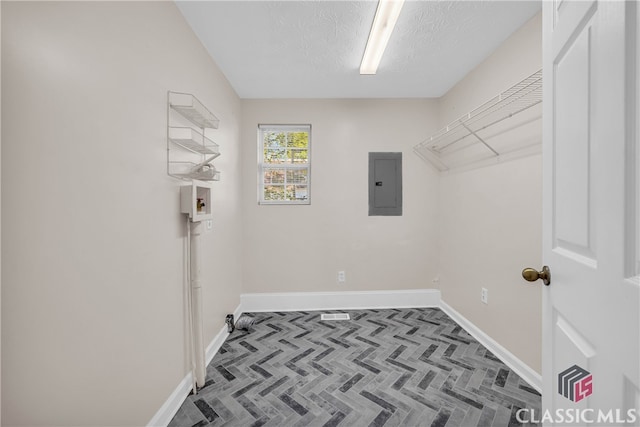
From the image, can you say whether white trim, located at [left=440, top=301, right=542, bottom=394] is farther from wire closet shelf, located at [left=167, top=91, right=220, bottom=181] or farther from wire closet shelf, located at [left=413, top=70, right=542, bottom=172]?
wire closet shelf, located at [left=167, top=91, right=220, bottom=181]

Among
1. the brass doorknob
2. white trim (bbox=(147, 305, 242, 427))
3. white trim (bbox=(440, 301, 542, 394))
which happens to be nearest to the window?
white trim (bbox=(147, 305, 242, 427))

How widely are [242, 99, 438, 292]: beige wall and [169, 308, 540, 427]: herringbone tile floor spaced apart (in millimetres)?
632

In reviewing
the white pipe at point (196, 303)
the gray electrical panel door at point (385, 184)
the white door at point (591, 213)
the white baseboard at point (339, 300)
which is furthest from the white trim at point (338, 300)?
the white door at point (591, 213)

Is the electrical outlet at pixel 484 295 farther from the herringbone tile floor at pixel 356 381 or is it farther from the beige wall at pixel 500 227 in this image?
the herringbone tile floor at pixel 356 381

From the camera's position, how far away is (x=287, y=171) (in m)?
3.19

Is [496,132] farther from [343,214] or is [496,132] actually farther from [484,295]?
[343,214]

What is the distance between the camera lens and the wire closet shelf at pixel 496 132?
1.74 meters

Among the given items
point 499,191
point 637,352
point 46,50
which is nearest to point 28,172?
point 46,50

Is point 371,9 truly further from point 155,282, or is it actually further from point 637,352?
point 155,282

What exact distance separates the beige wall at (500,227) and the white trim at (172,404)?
2.29m

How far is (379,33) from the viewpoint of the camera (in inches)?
71.5

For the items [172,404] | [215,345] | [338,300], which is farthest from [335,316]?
[172,404]

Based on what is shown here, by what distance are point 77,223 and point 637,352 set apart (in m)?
1.56

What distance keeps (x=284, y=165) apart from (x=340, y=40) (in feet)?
4.95
